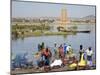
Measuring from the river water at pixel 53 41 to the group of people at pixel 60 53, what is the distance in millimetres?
40

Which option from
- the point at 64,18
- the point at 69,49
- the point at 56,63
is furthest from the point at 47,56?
the point at 64,18

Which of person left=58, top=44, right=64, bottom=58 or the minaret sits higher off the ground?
the minaret

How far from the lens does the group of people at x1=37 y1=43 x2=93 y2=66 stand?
255 centimetres

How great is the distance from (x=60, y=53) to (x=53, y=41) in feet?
0.51

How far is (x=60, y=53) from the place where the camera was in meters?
2.63

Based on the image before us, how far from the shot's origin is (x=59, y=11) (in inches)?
104

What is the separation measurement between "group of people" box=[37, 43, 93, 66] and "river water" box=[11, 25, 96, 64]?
40mm

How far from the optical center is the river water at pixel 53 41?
8.07 feet

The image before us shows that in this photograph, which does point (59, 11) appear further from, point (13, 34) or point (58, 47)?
point (13, 34)

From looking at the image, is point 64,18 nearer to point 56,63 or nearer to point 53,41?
point 53,41

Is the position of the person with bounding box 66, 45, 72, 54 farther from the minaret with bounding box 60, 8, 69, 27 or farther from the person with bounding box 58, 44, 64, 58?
the minaret with bounding box 60, 8, 69, 27

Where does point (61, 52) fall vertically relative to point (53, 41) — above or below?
below

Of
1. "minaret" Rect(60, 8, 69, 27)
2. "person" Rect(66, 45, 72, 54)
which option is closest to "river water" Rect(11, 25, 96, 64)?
"person" Rect(66, 45, 72, 54)

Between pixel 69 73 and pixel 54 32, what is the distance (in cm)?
49
